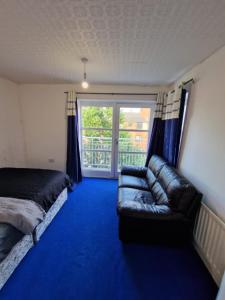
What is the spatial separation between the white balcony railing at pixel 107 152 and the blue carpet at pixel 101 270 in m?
2.01

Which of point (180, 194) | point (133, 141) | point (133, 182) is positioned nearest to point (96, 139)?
point (133, 141)

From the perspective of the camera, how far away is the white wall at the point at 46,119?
11.9 feet

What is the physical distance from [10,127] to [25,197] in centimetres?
214

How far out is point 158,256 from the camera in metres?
1.83

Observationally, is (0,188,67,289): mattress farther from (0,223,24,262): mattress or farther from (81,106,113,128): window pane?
(81,106,113,128): window pane

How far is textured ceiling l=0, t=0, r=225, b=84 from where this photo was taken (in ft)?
3.84

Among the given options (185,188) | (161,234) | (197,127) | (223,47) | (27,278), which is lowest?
(27,278)

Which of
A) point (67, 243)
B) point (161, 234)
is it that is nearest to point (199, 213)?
point (161, 234)

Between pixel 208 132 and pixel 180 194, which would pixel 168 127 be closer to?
pixel 208 132

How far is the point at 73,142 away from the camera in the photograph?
12.1ft

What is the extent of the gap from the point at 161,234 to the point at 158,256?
0.24 m

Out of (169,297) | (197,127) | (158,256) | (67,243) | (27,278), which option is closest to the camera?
(169,297)

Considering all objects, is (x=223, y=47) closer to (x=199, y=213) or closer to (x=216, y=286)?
(x=199, y=213)

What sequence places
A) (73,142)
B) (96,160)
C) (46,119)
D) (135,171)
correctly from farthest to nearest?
(96,160) < (46,119) < (73,142) < (135,171)
